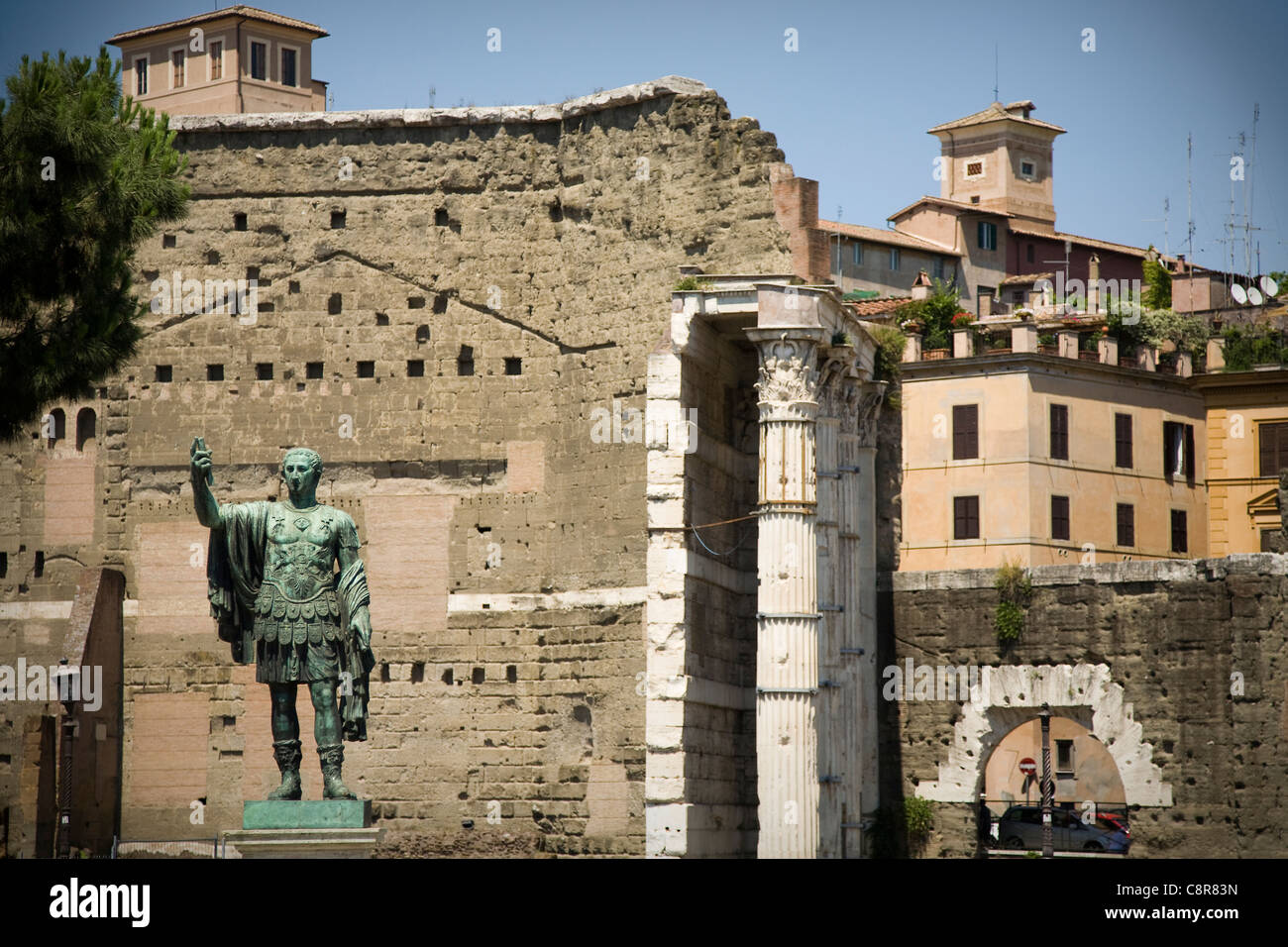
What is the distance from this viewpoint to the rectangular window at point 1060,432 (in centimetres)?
3959

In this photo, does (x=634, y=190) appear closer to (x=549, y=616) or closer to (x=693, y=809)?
(x=549, y=616)

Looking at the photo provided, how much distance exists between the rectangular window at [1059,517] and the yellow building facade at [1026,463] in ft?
0.06

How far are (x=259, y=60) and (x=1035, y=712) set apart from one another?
35.3 m

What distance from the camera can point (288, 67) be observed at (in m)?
61.1

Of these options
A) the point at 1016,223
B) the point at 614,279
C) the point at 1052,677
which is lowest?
the point at 1052,677

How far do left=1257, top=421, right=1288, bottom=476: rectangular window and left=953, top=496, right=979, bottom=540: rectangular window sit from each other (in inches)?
255

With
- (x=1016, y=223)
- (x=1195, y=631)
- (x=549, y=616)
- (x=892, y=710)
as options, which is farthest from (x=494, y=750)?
(x=1016, y=223)

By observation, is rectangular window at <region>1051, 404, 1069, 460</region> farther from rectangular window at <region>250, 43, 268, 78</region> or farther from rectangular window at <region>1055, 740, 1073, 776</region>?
rectangular window at <region>250, 43, 268, 78</region>

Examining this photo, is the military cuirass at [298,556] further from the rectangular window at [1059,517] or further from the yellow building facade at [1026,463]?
the rectangular window at [1059,517]

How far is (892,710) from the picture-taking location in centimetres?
3347

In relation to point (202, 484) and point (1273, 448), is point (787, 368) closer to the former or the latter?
point (202, 484)

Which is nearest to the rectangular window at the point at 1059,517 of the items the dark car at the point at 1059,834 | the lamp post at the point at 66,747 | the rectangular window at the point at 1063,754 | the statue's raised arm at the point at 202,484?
the dark car at the point at 1059,834

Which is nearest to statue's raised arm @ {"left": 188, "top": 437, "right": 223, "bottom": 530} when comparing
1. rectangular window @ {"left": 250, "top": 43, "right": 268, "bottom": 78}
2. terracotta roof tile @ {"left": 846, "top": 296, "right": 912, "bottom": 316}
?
terracotta roof tile @ {"left": 846, "top": 296, "right": 912, "bottom": 316}

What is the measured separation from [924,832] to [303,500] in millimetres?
15814
